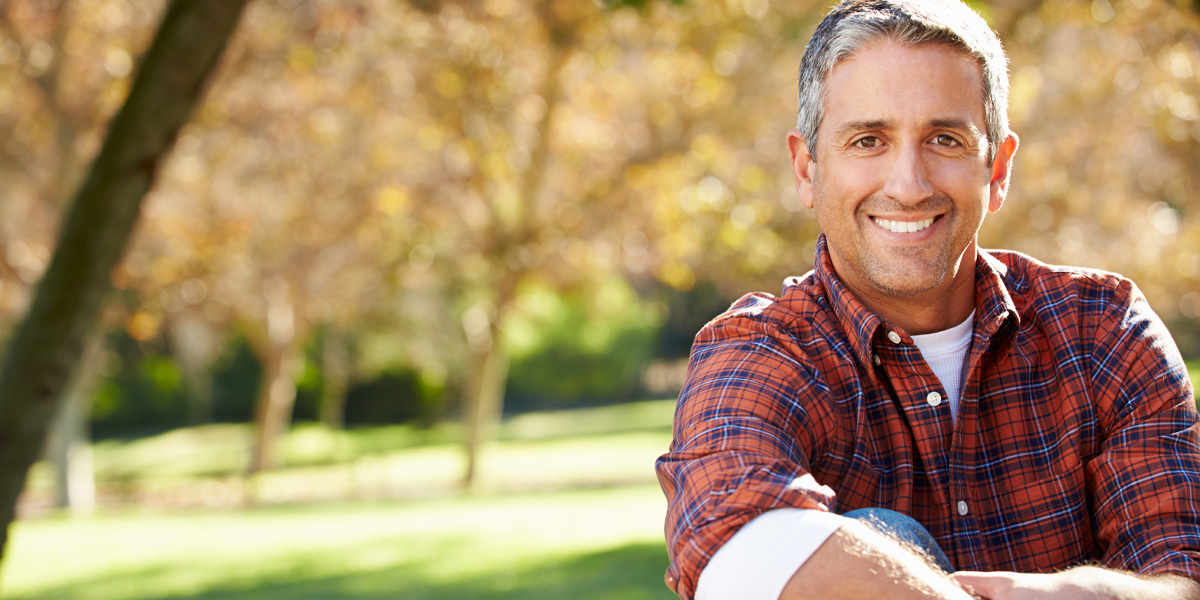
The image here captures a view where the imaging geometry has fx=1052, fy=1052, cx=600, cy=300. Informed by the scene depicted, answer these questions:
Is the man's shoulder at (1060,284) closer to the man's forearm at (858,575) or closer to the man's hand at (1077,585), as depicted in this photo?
the man's hand at (1077,585)

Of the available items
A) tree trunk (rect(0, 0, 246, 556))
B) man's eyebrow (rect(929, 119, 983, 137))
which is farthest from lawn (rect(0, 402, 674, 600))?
man's eyebrow (rect(929, 119, 983, 137))

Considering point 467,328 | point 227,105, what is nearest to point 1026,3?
point 227,105

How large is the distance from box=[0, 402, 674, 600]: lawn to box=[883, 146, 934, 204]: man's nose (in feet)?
16.7

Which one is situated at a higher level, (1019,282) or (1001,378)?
(1019,282)

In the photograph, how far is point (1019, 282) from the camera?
7.79ft

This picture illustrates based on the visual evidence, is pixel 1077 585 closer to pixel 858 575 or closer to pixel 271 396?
pixel 858 575

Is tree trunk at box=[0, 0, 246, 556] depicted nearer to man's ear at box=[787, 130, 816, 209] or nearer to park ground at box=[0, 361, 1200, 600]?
park ground at box=[0, 361, 1200, 600]

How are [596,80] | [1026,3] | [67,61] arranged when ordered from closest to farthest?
[1026,3], [67,61], [596,80]

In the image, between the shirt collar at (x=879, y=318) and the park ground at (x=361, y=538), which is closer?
the shirt collar at (x=879, y=318)

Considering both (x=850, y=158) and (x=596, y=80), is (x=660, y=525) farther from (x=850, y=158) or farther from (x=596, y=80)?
(x=850, y=158)

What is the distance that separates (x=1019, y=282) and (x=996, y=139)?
0.36m

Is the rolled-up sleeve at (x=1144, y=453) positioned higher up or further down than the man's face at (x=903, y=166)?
further down

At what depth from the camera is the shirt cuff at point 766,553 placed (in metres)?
1.68

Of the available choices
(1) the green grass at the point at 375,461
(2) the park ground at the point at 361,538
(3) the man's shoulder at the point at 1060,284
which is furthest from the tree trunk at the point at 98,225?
(1) the green grass at the point at 375,461
